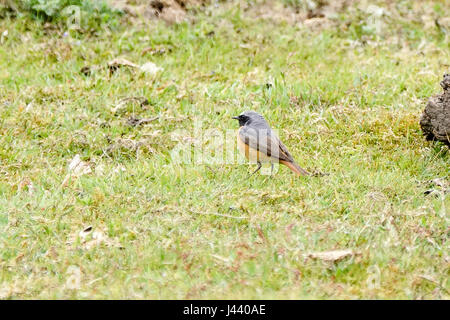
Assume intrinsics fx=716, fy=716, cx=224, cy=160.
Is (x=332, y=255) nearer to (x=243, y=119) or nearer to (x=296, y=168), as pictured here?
(x=296, y=168)

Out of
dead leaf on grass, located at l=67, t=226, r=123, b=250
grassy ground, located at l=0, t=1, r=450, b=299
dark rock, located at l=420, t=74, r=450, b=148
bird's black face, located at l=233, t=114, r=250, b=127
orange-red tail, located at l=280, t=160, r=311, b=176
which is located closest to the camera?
grassy ground, located at l=0, t=1, r=450, b=299

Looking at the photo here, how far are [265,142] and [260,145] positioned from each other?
59 millimetres

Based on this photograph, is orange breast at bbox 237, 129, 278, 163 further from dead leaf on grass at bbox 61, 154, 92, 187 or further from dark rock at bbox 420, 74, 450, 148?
dark rock at bbox 420, 74, 450, 148

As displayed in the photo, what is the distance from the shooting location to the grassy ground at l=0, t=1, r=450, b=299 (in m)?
5.37

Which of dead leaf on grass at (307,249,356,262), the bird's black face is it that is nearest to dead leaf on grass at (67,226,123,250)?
dead leaf on grass at (307,249,356,262)

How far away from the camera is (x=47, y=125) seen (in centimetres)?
852

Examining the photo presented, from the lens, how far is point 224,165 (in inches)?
301

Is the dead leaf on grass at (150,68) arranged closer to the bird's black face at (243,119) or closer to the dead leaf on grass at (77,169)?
the dead leaf on grass at (77,169)

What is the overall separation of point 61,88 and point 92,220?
344 cm

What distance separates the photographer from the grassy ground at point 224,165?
5.37 metres

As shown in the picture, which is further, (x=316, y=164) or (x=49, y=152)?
(x=49, y=152)

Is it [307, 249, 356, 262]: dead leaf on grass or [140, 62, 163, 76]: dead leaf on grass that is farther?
[140, 62, 163, 76]: dead leaf on grass
